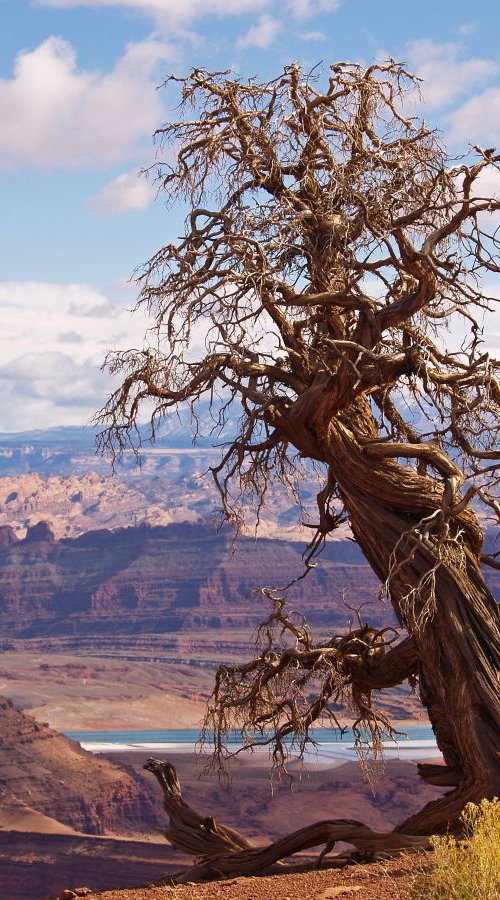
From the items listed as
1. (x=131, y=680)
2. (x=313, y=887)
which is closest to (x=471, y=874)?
(x=313, y=887)

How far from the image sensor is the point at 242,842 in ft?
36.1

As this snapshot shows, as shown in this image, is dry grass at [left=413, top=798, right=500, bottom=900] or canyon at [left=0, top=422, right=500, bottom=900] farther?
canyon at [left=0, top=422, right=500, bottom=900]

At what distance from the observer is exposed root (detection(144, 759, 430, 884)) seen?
927cm

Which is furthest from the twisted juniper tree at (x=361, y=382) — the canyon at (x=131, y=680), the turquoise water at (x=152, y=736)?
the turquoise water at (x=152, y=736)

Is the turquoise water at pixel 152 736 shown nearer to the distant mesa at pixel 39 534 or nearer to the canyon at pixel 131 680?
the canyon at pixel 131 680

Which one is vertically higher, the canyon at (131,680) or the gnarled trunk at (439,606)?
the gnarled trunk at (439,606)

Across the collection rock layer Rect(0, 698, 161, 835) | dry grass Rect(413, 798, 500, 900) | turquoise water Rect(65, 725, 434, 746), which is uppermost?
dry grass Rect(413, 798, 500, 900)

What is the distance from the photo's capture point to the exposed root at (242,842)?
30.4 feet

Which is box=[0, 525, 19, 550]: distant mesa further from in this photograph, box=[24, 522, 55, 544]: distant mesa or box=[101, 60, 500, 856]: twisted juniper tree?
box=[101, 60, 500, 856]: twisted juniper tree

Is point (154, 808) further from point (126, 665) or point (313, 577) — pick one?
point (313, 577)

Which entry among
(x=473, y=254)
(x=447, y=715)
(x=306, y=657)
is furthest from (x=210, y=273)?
(x=447, y=715)

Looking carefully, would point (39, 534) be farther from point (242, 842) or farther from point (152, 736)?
point (242, 842)

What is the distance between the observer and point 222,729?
36.4 ft

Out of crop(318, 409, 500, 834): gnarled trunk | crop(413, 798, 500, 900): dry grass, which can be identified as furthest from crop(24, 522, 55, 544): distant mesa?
crop(413, 798, 500, 900): dry grass
